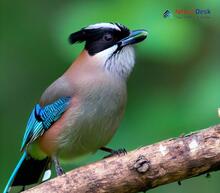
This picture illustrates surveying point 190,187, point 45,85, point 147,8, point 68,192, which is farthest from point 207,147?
point 45,85

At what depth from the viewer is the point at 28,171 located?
585 cm

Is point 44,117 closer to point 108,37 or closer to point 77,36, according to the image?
point 77,36

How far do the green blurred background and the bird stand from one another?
98 millimetres

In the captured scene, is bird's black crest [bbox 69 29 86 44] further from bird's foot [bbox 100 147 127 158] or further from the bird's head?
bird's foot [bbox 100 147 127 158]

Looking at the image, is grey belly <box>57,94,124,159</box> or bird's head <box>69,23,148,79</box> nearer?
grey belly <box>57,94,124,159</box>

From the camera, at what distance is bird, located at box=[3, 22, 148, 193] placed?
535 centimetres

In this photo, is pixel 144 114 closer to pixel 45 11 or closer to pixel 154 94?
pixel 154 94

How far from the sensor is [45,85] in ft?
24.2

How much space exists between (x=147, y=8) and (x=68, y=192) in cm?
169

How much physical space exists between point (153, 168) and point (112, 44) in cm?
141

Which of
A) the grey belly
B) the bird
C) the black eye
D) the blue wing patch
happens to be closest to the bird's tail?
the bird

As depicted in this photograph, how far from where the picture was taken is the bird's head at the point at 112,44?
551 cm

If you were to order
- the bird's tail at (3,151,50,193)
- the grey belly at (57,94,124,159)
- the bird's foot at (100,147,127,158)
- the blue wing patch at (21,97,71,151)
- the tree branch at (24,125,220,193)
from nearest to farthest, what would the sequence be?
the tree branch at (24,125,220,193) < the bird's foot at (100,147,127,158) < the grey belly at (57,94,124,159) < the blue wing patch at (21,97,71,151) < the bird's tail at (3,151,50,193)

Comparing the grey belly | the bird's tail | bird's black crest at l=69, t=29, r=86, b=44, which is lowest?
the bird's tail
